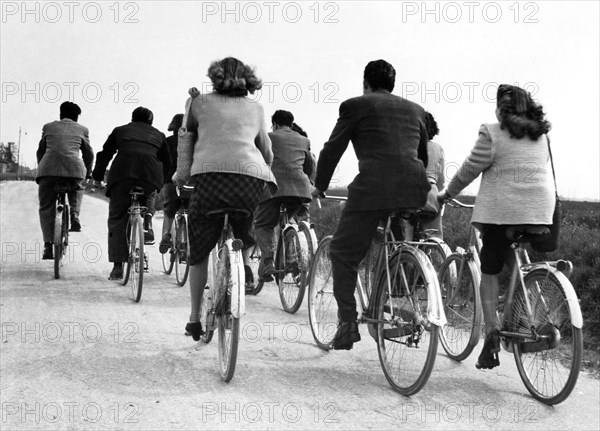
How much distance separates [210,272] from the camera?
561cm

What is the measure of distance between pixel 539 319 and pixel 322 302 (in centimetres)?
206

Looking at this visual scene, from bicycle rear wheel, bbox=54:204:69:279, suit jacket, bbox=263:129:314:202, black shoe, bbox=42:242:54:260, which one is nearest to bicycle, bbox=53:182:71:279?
bicycle rear wheel, bbox=54:204:69:279

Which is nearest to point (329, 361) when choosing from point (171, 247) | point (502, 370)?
point (502, 370)

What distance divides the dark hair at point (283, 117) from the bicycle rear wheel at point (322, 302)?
2462 mm

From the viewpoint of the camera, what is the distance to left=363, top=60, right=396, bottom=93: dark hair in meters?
5.23

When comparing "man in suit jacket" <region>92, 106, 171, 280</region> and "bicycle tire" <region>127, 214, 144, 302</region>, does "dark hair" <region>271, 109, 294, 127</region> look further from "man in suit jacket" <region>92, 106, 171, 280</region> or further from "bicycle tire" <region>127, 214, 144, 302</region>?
"bicycle tire" <region>127, 214, 144, 302</region>

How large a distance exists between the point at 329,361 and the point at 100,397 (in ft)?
6.06

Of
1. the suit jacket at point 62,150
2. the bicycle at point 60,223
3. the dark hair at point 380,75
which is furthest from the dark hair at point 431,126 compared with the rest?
the bicycle at point 60,223

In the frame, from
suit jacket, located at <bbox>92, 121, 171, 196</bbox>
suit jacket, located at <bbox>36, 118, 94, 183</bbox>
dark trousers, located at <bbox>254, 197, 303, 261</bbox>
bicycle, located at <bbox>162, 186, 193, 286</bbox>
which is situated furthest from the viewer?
suit jacket, located at <bbox>36, 118, 94, 183</bbox>

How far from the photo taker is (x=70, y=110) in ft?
32.3

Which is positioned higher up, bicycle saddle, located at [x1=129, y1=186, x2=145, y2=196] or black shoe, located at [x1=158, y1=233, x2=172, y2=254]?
bicycle saddle, located at [x1=129, y1=186, x2=145, y2=196]

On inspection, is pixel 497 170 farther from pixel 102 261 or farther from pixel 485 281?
pixel 102 261

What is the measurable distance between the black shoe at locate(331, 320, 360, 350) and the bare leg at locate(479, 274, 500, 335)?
0.90m

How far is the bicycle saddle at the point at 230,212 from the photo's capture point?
206 inches
